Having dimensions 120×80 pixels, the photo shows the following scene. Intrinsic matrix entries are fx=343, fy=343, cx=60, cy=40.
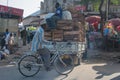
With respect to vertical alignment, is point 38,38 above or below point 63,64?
above

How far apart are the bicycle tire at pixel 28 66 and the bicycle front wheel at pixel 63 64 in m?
0.70

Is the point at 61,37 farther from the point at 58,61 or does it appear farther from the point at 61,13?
the point at 58,61

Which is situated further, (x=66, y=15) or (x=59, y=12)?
(x=66, y=15)

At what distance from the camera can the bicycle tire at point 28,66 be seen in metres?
11.6

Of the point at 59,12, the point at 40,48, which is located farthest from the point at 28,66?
A: the point at 59,12

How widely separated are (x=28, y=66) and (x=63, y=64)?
1244 millimetres

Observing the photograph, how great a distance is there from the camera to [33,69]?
11.9 meters

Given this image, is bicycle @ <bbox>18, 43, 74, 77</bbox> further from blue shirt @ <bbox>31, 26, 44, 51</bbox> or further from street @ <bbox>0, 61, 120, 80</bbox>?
blue shirt @ <bbox>31, 26, 44, 51</bbox>

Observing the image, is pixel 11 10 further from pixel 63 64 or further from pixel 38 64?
pixel 38 64

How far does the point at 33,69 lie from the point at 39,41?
1.01 m

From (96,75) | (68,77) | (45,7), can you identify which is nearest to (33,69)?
(68,77)

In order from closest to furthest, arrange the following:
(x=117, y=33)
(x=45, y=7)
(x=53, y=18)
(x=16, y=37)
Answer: (x=53, y=18)
(x=117, y=33)
(x=16, y=37)
(x=45, y=7)

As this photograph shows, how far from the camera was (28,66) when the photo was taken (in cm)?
1177

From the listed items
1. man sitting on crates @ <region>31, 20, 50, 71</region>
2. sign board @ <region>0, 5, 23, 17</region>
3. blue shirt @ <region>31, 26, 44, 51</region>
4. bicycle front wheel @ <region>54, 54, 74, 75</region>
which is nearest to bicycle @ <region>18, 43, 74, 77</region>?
bicycle front wheel @ <region>54, 54, 74, 75</region>
